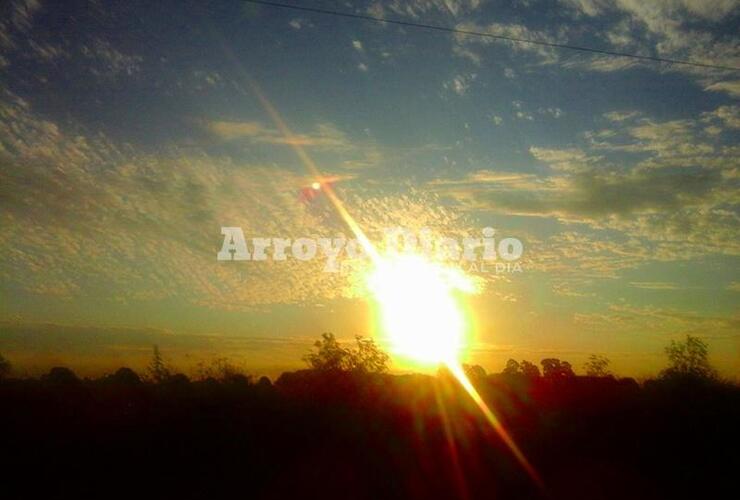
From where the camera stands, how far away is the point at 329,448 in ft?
61.1

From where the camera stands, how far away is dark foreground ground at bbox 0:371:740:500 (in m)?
15.0

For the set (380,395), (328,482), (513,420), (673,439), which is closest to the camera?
(328,482)

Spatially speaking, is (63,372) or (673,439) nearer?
(673,439)

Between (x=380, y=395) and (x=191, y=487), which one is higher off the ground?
(x=380, y=395)

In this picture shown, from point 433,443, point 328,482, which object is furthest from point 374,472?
point 433,443

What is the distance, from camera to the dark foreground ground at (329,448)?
1502 centimetres

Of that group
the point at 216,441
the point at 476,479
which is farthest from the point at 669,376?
the point at 216,441

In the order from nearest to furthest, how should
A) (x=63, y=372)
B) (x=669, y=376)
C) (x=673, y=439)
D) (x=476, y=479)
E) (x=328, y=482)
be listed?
1. (x=328, y=482)
2. (x=476, y=479)
3. (x=673, y=439)
4. (x=63, y=372)
5. (x=669, y=376)

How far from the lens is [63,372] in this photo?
44.8 m

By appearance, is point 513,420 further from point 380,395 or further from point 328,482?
point 328,482

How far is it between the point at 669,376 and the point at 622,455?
34113 mm

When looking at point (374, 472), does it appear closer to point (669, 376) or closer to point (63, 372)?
point (63, 372)

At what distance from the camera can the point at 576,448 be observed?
791 inches

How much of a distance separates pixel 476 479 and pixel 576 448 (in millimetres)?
4896
